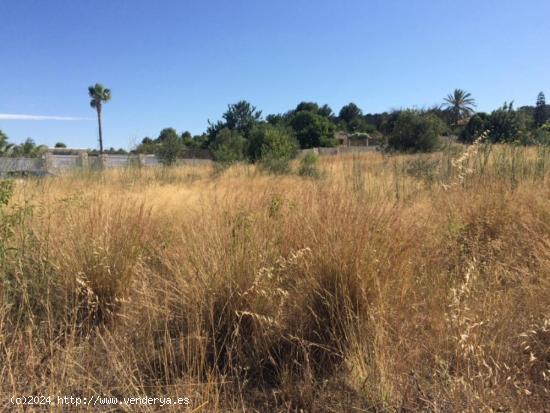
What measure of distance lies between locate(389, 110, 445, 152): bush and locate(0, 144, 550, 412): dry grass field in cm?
2142

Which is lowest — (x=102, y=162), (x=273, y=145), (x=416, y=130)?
(x=102, y=162)

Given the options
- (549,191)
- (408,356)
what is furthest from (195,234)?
(549,191)

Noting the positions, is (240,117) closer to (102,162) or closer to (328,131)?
(328,131)

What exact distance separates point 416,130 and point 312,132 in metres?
29.1

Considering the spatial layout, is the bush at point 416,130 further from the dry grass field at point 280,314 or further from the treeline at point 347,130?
the dry grass field at point 280,314

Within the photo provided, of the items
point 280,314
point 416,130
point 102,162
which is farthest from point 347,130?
point 280,314

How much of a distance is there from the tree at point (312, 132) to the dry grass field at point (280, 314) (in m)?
49.4

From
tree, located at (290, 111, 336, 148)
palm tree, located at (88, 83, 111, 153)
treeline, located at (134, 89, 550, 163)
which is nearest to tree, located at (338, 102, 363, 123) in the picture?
treeline, located at (134, 89, 550, 163)

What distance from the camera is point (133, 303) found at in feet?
7.55

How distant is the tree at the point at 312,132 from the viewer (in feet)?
170

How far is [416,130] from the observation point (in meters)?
24.2

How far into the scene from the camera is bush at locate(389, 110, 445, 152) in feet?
75.2

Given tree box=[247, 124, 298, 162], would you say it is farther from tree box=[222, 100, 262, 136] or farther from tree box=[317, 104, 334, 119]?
tree box=[317, 104, 334, 119]

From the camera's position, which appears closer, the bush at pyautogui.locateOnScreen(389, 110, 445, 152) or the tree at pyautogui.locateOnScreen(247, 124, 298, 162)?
the tree at pyautogui.locateOnScreen(247, 124, 298, 162)
